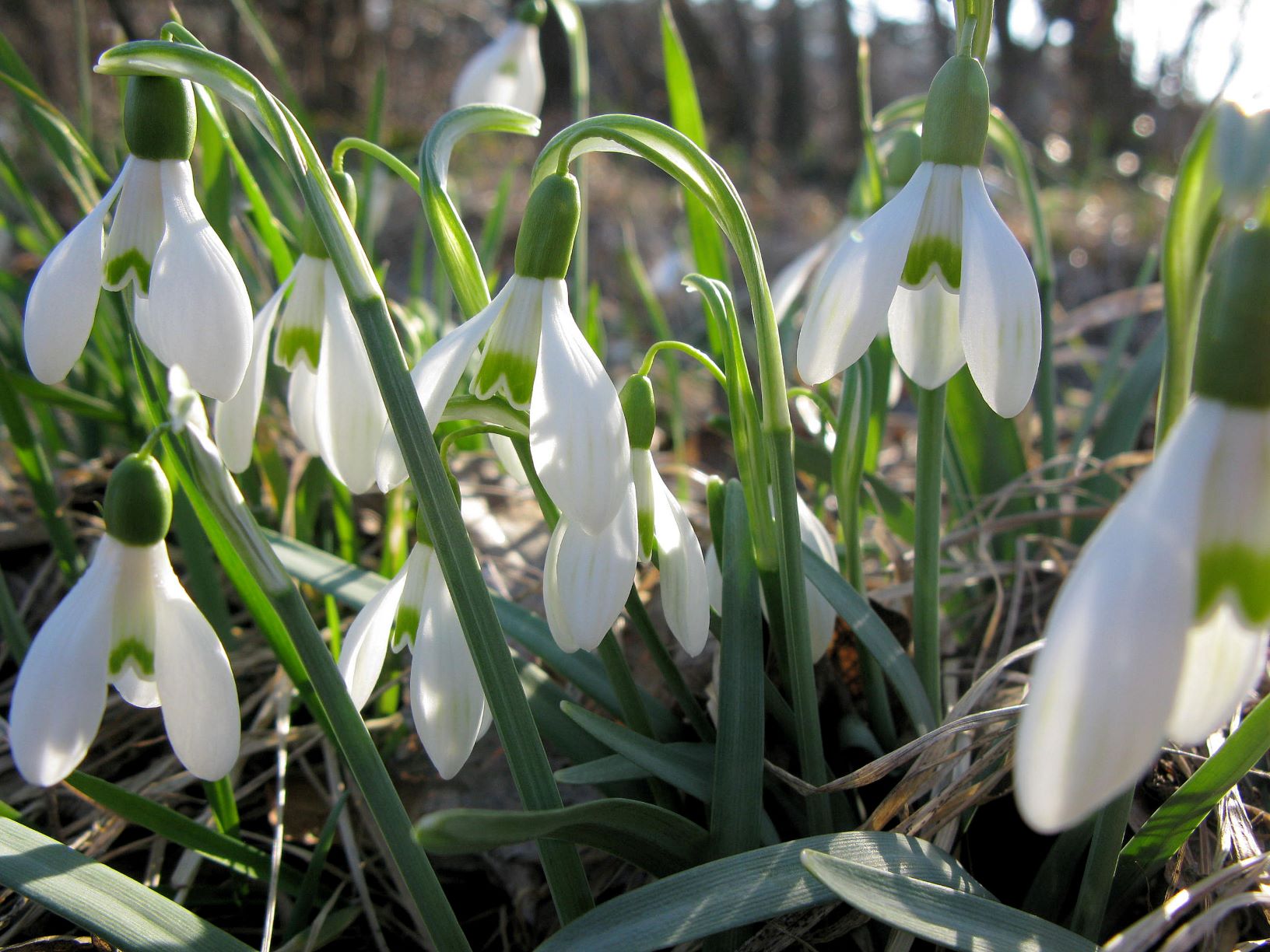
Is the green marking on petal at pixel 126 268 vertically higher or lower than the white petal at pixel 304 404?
higher

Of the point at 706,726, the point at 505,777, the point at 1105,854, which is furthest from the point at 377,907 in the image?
the point at 1105,854

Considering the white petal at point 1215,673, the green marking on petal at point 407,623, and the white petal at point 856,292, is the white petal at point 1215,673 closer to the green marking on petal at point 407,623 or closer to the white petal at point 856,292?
the white petal at point 856,292

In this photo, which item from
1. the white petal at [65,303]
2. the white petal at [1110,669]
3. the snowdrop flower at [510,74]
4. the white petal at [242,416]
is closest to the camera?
the white petal at [1110,669]

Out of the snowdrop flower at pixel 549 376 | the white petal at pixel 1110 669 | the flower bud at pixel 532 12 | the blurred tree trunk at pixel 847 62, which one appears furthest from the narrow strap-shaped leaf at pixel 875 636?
the blurred tree trunk at pixel 847 62

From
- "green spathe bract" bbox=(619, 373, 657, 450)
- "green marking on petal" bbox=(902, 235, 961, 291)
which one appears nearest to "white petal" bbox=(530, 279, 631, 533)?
"green spathe bract" bbox=(619, 373, 657, 450)

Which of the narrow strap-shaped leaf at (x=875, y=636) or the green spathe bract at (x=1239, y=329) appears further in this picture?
the narrow strap-shaped leaf at (x=875, y=636)

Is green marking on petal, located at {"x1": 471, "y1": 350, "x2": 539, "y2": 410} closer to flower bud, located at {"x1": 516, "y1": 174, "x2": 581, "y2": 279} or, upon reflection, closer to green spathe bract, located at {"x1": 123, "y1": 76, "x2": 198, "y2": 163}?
flower bud, located at {"x1": 516, "y1": 174, "x2": 581, "y2": 279}
